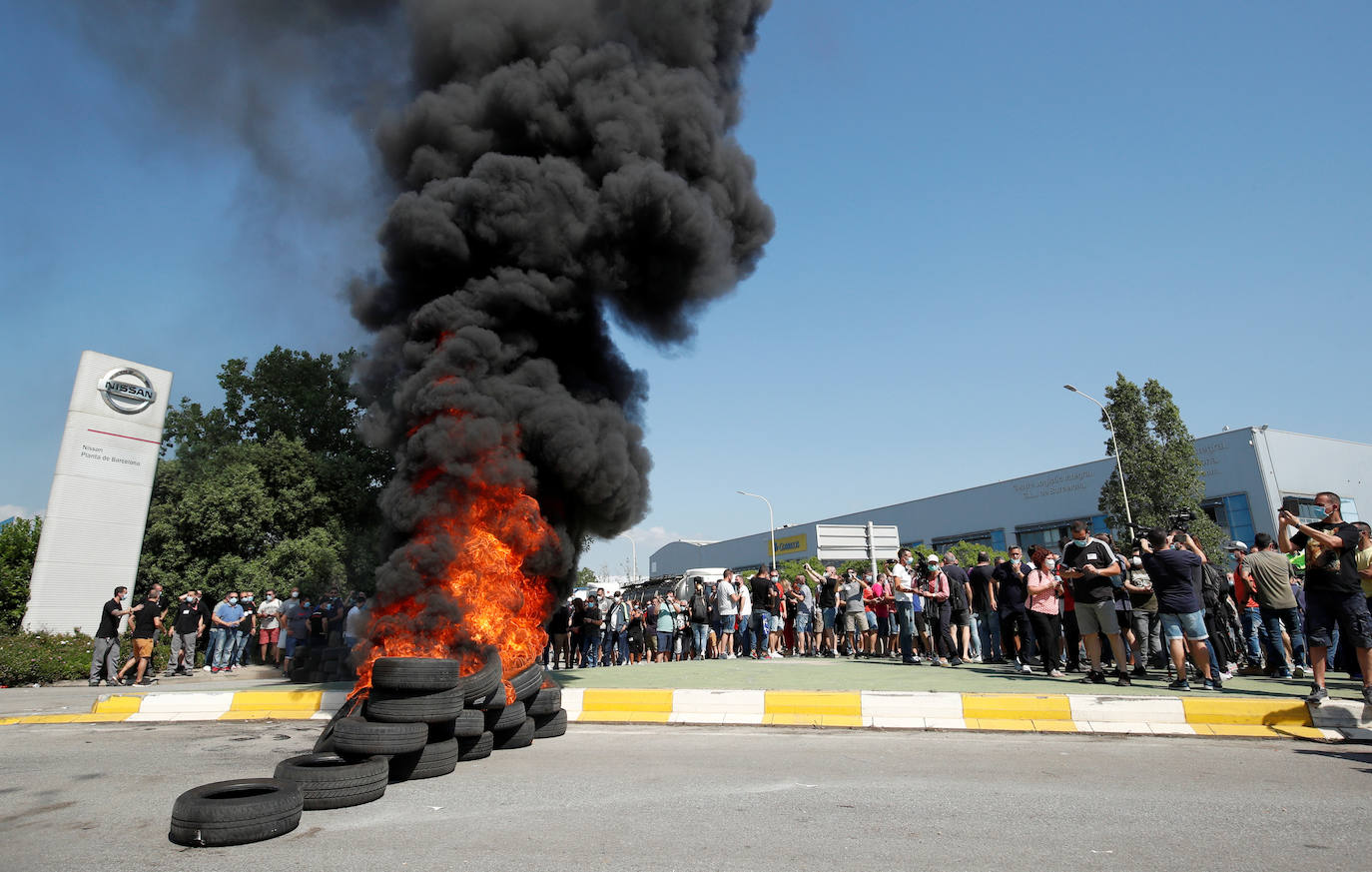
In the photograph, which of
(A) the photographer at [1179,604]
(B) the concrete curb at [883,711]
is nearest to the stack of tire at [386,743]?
(B) the concrete curb at [883,711]

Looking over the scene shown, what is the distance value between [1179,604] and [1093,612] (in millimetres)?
908

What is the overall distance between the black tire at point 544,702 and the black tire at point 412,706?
1511 mm

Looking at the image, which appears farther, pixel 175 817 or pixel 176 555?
pixel 176 555

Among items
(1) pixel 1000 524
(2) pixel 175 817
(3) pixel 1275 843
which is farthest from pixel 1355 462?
(2) pixel 175 817

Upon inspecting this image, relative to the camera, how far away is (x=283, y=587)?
20.2 meters

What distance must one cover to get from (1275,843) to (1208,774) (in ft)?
5.75

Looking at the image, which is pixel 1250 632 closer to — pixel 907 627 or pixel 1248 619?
pixel 1248 619

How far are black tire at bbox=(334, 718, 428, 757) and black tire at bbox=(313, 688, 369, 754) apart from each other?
0.30 m

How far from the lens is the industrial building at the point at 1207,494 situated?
3434cm

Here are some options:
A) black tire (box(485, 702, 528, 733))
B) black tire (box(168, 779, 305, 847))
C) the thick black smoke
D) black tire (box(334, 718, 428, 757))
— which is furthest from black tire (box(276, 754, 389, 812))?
the thick black smoke

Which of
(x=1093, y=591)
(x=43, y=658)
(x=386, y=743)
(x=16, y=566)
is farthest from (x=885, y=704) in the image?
(x=16, y=566)

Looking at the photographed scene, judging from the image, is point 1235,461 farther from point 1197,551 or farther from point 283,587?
point 283,587

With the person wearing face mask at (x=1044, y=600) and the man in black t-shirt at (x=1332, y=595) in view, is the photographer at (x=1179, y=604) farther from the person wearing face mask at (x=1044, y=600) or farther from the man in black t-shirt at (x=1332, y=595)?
the person wearing face mask at (x=1044, y=600)

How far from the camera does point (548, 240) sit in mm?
9641
